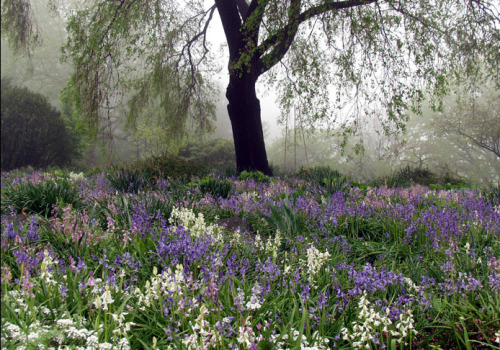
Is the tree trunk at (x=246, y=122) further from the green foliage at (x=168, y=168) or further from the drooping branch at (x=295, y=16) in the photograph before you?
the green foliage at (x=168, y=168)

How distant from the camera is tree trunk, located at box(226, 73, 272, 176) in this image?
10.8 m

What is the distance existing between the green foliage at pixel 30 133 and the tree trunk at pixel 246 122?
38.0ft

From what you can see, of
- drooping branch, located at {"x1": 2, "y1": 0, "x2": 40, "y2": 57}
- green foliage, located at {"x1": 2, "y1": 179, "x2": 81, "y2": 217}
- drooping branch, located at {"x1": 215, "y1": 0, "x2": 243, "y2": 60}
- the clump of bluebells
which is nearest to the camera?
the clump of bluebells

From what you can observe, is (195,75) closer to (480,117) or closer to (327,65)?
(327,65)

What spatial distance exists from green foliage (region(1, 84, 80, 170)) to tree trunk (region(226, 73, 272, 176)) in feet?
38.0

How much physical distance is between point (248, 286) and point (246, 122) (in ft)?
28.4

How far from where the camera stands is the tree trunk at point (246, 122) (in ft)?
35.3

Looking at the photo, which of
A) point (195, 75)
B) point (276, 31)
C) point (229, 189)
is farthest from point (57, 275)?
point (195, 75)

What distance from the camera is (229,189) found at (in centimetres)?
658

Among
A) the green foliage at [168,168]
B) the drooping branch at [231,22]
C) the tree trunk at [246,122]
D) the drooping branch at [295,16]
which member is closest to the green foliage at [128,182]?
the green foliage at [168,168]

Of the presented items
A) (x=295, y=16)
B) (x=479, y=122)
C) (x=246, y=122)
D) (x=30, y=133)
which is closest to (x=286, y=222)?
(x=295, y=16)

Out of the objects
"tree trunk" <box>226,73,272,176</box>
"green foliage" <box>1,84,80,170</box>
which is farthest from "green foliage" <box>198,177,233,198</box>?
"green foliage" <box>1,84,80,170</box>

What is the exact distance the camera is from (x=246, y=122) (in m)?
10.9

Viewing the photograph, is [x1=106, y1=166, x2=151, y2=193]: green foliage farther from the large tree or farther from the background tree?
the background tree
